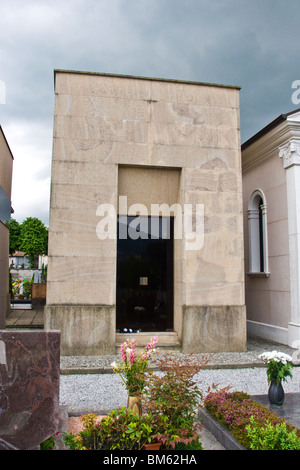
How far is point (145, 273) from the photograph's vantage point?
10.7 m

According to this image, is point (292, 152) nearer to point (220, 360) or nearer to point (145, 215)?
point (145, 215)

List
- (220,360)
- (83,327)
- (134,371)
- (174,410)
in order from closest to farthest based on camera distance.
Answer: (174,410) < (134,371) < (220,360) < (83,327)

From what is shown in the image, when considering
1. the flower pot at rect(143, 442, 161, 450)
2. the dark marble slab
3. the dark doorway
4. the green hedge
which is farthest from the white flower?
the dark doorway

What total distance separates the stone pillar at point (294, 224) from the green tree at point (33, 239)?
4519 cm

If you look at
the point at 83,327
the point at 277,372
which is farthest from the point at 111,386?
the point at 277,372

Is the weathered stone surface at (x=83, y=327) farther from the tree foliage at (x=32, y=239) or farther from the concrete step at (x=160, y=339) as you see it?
the tree foliage at (x=32, y=239)

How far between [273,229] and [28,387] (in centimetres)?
958

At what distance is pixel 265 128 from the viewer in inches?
462

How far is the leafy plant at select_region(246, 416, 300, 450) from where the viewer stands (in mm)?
3904

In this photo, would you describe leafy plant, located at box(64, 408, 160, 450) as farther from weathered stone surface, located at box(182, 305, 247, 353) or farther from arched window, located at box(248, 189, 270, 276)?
arched window, located at box(248, 189, 270, 276)

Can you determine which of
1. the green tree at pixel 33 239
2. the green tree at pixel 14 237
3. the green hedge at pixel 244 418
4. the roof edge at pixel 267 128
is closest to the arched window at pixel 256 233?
the roof edge at pixel 267 128
